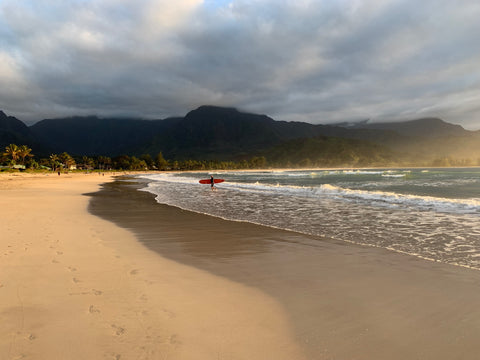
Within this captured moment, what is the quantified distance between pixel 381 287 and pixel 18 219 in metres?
16.3

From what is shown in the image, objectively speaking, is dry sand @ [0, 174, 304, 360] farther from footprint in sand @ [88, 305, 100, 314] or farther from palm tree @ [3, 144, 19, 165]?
palm tree @ [3, 144, 19, 165]

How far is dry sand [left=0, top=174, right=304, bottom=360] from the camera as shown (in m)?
3.73

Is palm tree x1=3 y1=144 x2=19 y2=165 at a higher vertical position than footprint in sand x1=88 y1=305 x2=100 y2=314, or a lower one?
higher

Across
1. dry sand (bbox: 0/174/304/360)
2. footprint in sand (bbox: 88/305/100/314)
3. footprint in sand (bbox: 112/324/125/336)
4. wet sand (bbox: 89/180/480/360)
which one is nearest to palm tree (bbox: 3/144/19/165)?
wet sand (bbox: 89/180/480/360)

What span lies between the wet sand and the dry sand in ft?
0.97

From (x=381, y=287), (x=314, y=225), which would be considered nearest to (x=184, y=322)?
(x=381, y=287)

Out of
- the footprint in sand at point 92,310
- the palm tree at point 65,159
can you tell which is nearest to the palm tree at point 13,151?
the palm tree at point 65,159

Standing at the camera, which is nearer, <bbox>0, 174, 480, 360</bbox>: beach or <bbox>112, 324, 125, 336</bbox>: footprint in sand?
<bbox>0, 174, 480, 360</bbox>: beach

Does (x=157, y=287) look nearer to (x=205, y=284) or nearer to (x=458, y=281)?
(x=205, y=284)

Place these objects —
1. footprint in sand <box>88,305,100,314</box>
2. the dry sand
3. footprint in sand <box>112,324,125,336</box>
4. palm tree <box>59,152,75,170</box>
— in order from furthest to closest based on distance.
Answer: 1. palm tree <box>59,152,75,170</box>
2. footprint in sand <box>88,305,100,314</box>
3. footprint in sand <box>112,324,125,336</box>
4. the dry sand

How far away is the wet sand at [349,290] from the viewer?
3.93m

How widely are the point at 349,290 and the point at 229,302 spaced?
2.57m

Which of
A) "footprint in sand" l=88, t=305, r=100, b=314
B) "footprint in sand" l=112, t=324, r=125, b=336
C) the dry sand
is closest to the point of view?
the dry sand

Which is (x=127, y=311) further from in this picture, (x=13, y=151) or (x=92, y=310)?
(x=13, y=151)
